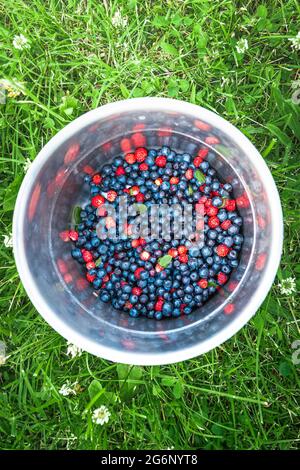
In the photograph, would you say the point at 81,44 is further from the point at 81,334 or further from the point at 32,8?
the point at 81,334

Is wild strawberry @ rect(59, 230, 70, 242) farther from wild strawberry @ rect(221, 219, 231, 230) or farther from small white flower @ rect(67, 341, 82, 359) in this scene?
wild strawberry @ rect(221, 219, 231, 230)

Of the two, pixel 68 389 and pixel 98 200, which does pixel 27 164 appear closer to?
pixel 98 200

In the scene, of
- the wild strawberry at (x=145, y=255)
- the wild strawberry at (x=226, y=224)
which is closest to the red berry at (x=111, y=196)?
the wild strawberry at (x=145, y=255)
